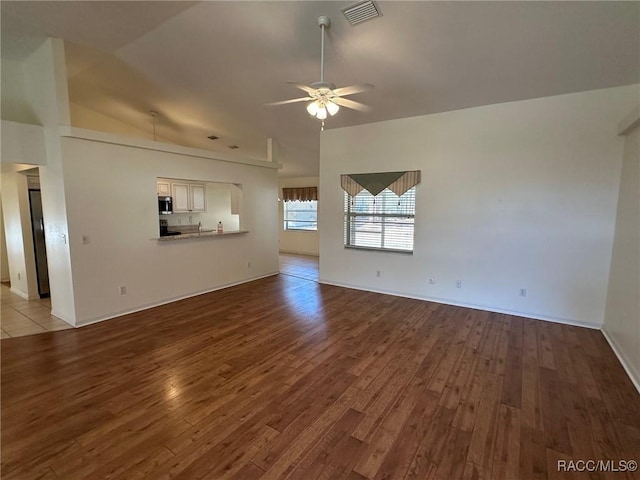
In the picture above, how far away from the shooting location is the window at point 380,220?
16.7ft

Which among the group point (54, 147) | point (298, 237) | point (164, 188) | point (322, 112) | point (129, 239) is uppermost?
point (322, 112)

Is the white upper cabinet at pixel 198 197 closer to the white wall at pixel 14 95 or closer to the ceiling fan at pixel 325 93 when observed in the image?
the white wall at pixel 14 95

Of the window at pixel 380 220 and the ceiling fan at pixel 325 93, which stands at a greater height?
the ceiling fan at pixel 325 93

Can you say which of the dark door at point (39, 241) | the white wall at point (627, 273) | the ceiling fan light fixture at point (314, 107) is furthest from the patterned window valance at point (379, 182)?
the dark door at point (39, 241)

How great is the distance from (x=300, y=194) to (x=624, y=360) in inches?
307

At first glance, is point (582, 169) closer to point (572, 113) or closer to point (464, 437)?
point (572, 113)

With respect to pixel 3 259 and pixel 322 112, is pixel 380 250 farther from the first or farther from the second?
pixel 3 259

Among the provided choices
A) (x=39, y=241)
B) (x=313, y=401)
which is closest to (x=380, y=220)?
(x=313, y=401)

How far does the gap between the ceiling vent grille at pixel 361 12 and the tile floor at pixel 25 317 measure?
483cm

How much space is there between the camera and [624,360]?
114 inches

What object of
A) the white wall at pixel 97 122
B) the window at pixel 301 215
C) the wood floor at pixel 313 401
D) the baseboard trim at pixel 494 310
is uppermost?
the white wall at pixel 97 122

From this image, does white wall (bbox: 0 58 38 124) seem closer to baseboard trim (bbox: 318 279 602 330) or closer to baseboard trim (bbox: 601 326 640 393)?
baseboard trim (bbox: 318 279 602 330)

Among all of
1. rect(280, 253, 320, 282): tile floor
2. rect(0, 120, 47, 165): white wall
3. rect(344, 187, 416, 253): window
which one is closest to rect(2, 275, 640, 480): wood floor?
rect(344, 187, 416, 253): window

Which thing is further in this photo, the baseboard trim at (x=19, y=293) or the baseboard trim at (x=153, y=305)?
the baseboard trim at (x=19, y=293)
